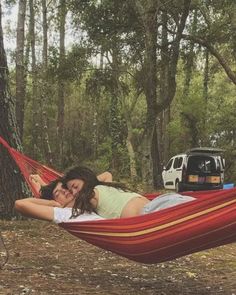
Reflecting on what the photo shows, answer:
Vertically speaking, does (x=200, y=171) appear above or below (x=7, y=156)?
below

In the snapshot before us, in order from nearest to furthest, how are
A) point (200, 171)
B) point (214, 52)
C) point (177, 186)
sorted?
point (214, 52)
point (200, 171)
point (177, 186)

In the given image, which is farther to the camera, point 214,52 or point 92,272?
point 214,52

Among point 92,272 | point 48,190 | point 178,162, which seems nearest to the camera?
point 48,190

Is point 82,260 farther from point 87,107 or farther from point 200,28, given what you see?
point 87,107

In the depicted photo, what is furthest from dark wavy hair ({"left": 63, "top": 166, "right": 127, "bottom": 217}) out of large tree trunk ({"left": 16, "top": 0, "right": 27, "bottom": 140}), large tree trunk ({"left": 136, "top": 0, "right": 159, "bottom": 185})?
large tree trunk ({"left": 136, "top": 0, "right": 159, "bottom": 185})

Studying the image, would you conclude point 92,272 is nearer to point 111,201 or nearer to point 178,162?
point 111,201

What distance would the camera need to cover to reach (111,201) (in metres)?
3.29

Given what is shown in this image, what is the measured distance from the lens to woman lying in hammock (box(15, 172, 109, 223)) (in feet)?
10.3

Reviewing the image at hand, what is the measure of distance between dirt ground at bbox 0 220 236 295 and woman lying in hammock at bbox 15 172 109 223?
476 mm

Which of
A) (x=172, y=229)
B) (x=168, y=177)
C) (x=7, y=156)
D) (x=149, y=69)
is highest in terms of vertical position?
(x=149, y=69)

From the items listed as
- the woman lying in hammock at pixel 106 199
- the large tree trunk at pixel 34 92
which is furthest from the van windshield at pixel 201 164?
the woman lying in hammock at pixel 106 199

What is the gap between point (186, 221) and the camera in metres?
2.88

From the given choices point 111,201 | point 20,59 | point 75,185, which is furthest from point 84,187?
point 20,59

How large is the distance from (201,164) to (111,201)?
11.3 meters
